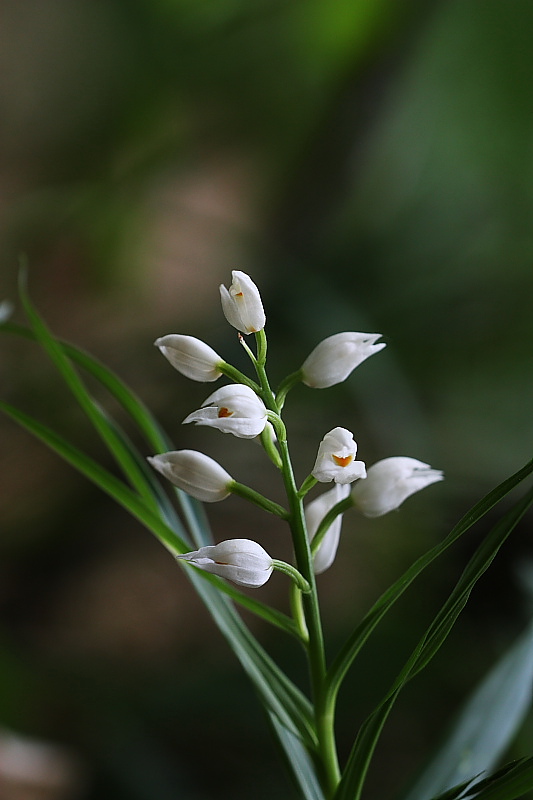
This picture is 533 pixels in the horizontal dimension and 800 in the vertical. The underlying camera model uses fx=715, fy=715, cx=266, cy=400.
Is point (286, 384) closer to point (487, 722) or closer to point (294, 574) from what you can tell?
point (294, 574)

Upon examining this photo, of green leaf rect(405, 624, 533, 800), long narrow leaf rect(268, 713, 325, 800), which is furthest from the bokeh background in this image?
long narrow leaf rect(268, 713, 325, 800)

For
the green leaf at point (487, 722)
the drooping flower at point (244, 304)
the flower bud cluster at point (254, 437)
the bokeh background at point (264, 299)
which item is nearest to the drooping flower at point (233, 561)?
the flower bud cluster at point (254, 437)

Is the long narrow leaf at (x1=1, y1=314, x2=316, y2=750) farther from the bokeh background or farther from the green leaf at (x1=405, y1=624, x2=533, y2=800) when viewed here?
the bokeh background

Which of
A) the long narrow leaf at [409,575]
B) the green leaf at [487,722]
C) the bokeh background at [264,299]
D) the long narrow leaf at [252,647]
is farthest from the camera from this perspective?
the bokeh background at [264,299]

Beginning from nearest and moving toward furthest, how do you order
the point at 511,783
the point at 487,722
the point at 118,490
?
the point at 511,783 → the point at 118,490 → the point at 487,722

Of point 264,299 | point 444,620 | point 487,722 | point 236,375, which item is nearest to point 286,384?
point 236,375

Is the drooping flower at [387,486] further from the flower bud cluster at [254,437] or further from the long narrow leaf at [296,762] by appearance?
the long narrow leaf at [296,762]

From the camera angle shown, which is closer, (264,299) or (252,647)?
(252,647)

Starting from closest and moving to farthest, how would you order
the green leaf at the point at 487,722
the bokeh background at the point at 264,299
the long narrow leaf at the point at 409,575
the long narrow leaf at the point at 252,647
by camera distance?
1. the long narrow leaf at the point at 409,575
2. the long narrow leaf at the point at 252,647
3. the green leaf at the point at 487,722
4. the bokeh background at the point at 264,299
